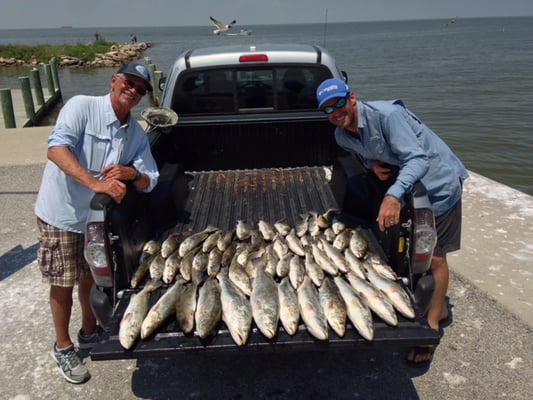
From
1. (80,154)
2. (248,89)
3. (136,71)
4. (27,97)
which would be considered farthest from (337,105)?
(27,97)

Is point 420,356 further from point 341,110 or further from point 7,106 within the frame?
point 7,106

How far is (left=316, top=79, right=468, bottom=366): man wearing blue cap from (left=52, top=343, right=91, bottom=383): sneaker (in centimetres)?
256

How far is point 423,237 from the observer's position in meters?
3.11

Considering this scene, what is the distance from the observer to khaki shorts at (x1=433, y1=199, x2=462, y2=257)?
3.67 m

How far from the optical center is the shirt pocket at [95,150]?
334 cm

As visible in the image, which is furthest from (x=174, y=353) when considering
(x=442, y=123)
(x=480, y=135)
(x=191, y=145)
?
(x=442, y=123)

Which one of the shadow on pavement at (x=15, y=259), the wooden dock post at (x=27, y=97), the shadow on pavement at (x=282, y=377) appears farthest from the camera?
the wooden dock post at (x=27, y=97)

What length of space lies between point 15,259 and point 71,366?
2583mm

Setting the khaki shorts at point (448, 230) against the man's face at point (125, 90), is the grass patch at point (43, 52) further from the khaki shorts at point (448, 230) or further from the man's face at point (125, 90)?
the khaki shorts at point (448, 230)

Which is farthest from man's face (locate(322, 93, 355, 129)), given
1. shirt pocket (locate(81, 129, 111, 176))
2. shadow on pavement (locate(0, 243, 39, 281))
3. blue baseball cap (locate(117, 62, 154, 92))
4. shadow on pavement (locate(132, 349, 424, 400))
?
shadow on pavement (locate(0, 243, 39, 281))

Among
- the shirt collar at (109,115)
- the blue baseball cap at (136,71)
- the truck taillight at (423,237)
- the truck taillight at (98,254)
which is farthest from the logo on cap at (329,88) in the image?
the truck taillight at (98,254)

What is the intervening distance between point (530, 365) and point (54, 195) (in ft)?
12.8

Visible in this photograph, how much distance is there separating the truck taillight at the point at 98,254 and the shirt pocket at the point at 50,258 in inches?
20.6

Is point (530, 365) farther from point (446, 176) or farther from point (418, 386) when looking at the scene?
point (446, 176)
